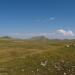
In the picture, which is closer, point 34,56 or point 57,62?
point 57,62

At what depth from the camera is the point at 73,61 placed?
5109cm

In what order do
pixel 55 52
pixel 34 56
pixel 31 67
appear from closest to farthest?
pixel 31 67 < pixel 34 56 < pixel 55 52

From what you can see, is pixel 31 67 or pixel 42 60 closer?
pixel 31 67

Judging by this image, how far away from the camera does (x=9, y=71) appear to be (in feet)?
145

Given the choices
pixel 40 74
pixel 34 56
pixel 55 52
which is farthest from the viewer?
pixel 55 52

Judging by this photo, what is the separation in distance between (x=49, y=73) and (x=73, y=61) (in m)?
10.5

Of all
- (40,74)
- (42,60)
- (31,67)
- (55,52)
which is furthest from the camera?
(55,52)

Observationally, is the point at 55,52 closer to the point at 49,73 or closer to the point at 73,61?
the point at 73,61

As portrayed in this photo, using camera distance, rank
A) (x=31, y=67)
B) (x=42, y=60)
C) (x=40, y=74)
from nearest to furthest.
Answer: (x=40, y=74) → (x=31, y=67) → (x=42, y=60)

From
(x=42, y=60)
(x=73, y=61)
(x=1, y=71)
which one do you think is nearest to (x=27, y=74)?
(x=1, y=71)

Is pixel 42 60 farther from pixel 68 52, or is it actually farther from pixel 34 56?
pixel 68 52

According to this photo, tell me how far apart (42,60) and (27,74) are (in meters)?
9.20

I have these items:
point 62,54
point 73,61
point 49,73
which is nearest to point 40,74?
point 49,73

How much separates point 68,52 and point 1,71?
78.3 feet
